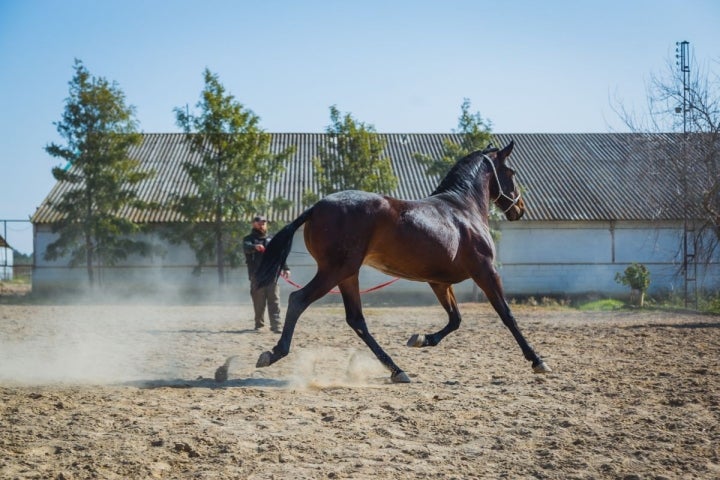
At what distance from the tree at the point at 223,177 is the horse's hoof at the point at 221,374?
18.0m

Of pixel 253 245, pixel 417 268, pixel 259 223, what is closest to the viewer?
pixel 417 268

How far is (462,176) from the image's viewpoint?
8578 millimetres

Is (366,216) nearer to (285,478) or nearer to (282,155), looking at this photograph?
(285,478)

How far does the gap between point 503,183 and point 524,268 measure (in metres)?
18.7

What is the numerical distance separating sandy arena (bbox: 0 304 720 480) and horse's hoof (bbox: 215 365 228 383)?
0.38ft

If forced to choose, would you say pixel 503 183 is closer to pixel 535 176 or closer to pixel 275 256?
pixel 275 256

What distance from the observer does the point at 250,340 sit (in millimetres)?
11211

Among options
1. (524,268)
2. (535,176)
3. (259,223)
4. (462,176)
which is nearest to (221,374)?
(462,176)

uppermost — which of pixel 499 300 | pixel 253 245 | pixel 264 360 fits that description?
pixel 253 245

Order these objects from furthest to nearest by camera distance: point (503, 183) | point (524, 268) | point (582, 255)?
point (582, 255) < point (524, 268) < point (503, 183)

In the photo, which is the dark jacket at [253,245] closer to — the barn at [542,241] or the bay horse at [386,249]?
the bay horse at [386,249]

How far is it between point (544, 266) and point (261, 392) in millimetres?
22225

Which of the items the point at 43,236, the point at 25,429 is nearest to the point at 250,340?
the point at 25,429

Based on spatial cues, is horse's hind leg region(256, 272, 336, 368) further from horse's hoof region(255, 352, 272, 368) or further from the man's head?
the man's head
